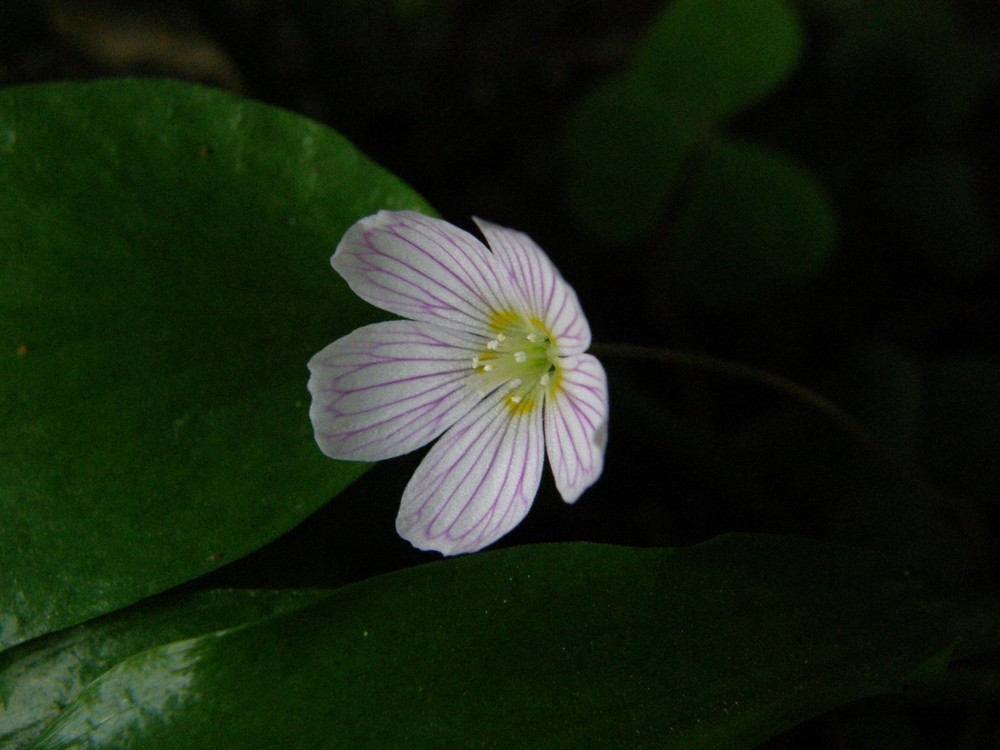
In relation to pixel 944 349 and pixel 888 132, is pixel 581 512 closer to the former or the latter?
pixel 944 349

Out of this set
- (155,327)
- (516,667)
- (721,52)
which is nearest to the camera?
(516,667)

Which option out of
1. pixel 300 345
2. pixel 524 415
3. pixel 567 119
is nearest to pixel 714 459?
pixel 524 415

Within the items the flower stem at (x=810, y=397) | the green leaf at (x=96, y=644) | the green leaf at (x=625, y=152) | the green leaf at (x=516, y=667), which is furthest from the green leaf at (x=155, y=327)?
the green leaf at (x=625, y=152)

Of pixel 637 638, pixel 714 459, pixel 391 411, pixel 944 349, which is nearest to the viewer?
pixel 637 638

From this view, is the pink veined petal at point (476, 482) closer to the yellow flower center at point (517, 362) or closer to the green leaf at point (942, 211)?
the yellow flower center at point (517, 362)

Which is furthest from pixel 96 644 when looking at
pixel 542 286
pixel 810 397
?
pixel 810 397

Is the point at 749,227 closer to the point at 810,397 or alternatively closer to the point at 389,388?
the point at 810,397
